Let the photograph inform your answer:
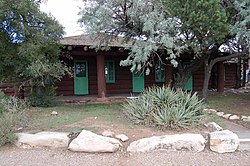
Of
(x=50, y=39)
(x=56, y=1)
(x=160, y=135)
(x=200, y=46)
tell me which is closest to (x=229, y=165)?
(x=160, y=135)

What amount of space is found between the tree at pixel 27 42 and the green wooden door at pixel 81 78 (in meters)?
5.14

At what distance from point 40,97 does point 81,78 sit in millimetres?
4684

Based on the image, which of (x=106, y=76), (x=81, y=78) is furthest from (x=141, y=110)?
(x=106, y=76)

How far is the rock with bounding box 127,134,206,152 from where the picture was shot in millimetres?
5035

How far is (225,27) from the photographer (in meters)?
7.82

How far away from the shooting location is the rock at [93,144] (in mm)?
4964

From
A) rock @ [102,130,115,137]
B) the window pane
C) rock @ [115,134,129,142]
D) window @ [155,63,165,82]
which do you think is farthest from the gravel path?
window @ [155,63,165,82]

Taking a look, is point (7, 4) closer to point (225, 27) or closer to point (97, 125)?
point (97, 125)

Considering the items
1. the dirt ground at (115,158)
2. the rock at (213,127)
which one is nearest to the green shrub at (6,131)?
the dirt ground at (115,158)

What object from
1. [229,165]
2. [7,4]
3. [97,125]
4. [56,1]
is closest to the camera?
[229,165]

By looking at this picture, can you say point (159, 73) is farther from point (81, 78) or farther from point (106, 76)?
point (81, 78)

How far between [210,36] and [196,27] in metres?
0.72

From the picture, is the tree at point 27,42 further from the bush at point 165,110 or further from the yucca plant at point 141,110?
the bush at point 165,110

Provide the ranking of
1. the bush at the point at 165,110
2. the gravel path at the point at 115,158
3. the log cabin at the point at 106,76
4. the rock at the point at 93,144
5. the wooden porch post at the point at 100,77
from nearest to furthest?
the gravel path at the point at 115,158
the rock at the point at 93,144
the bush at the point at 165,110
the wooden porch post at the point at 100,77
the log cabin at the point at 106,76
